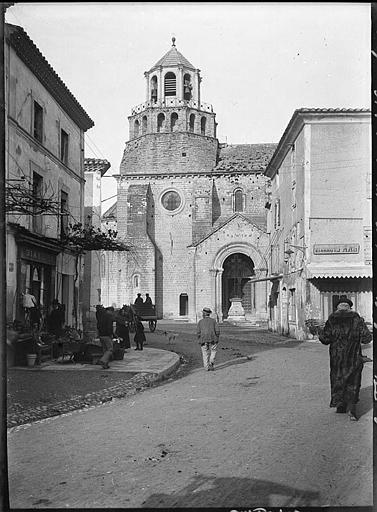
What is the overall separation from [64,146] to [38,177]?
279 centimetres

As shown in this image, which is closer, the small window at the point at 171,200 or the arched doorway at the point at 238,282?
the arched doorway at the point at 238,282

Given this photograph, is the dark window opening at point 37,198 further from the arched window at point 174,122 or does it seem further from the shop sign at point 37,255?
the arched window at point 174,122

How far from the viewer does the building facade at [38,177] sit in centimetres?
602

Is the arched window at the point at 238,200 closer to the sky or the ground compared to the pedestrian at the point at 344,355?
closer to the sky

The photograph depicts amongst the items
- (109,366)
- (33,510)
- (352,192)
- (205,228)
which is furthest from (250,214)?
(33,510)

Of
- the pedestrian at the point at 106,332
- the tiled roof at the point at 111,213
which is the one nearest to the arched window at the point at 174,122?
the tiled roof at the point at 111,213

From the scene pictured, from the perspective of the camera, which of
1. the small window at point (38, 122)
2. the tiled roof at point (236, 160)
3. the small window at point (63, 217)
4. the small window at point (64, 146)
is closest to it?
the small window at point (38, 122)

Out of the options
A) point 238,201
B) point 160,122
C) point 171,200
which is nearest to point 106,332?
point 171,200

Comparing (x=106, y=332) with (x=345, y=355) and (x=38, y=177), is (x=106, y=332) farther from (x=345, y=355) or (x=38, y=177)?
(x=345, y=355)

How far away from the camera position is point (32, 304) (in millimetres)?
7047

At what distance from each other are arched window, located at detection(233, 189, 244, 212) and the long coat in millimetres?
37482

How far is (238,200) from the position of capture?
4588 cm

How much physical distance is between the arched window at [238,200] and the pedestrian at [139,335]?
30.7m

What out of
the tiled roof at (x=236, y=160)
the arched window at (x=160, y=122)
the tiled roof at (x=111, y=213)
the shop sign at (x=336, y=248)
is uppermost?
the arched window at (x=160, y=122)
